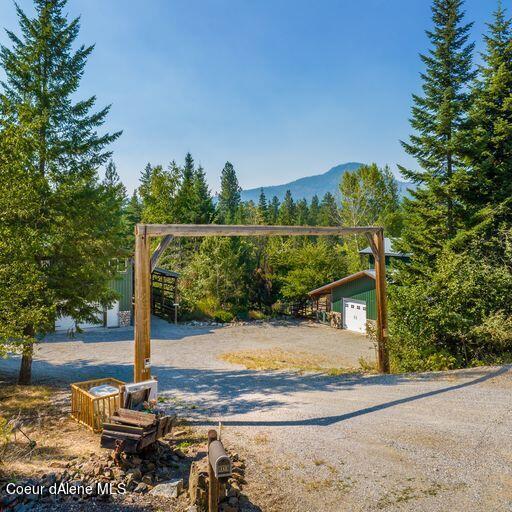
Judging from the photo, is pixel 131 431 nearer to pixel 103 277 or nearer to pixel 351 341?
pixel 103 277

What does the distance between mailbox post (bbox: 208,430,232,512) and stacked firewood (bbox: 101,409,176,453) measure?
1.93m

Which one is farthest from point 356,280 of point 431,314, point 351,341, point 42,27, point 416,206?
point 42,27

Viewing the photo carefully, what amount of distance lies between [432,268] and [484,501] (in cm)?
1301

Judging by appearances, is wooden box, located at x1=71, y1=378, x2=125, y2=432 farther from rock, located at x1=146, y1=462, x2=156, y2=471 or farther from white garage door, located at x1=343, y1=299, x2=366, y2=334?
white garage door, located at x1=343, y1=299, x2=366, y2=334

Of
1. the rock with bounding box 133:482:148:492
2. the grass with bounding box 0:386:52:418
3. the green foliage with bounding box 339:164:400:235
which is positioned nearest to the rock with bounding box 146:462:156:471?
the rock with bounding box 133:482:148:492

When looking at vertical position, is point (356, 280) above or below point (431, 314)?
above

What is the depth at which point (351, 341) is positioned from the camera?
2219cm

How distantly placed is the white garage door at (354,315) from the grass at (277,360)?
7.39 meters

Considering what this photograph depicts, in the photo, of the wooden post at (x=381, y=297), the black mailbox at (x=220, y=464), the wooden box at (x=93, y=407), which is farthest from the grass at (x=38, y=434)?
the wooden post at (x=381, y=297)

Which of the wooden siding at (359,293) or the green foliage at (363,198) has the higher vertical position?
the green foliage at (363,198)

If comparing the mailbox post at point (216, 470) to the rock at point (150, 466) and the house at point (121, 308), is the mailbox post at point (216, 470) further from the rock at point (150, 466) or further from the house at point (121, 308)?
the house at point (121, 308)

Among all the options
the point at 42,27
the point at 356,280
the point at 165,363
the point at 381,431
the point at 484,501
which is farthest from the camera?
the point at 356,280

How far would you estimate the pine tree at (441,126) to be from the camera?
16812mm

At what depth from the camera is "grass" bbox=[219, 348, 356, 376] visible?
15.1m
